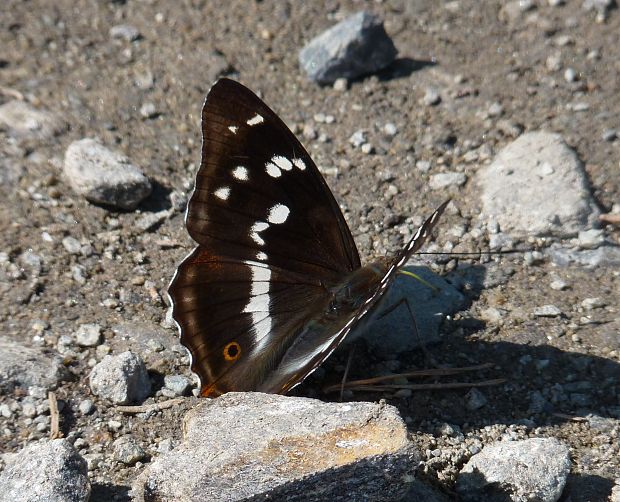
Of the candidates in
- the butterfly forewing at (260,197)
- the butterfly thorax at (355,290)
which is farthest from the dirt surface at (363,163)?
the butterfly forewing at (260,197)

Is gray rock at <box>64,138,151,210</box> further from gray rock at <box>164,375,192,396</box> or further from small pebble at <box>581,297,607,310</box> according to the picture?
small pebble at <box>581,297,607,310</box>

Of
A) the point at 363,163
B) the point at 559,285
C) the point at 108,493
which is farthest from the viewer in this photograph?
the point at 363,163

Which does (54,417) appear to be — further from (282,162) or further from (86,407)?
(282,162)

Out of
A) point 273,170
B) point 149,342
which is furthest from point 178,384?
point 273,170

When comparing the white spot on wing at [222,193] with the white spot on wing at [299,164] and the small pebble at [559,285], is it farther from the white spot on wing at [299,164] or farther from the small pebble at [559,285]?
the small pebble at [559,285]

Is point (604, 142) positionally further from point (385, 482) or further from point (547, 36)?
point (385, 482)

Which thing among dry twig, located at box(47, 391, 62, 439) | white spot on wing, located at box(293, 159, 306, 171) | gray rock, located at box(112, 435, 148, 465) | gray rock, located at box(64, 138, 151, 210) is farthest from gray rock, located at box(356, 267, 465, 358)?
gray rock, located at box(64, 138, 151, 210)
